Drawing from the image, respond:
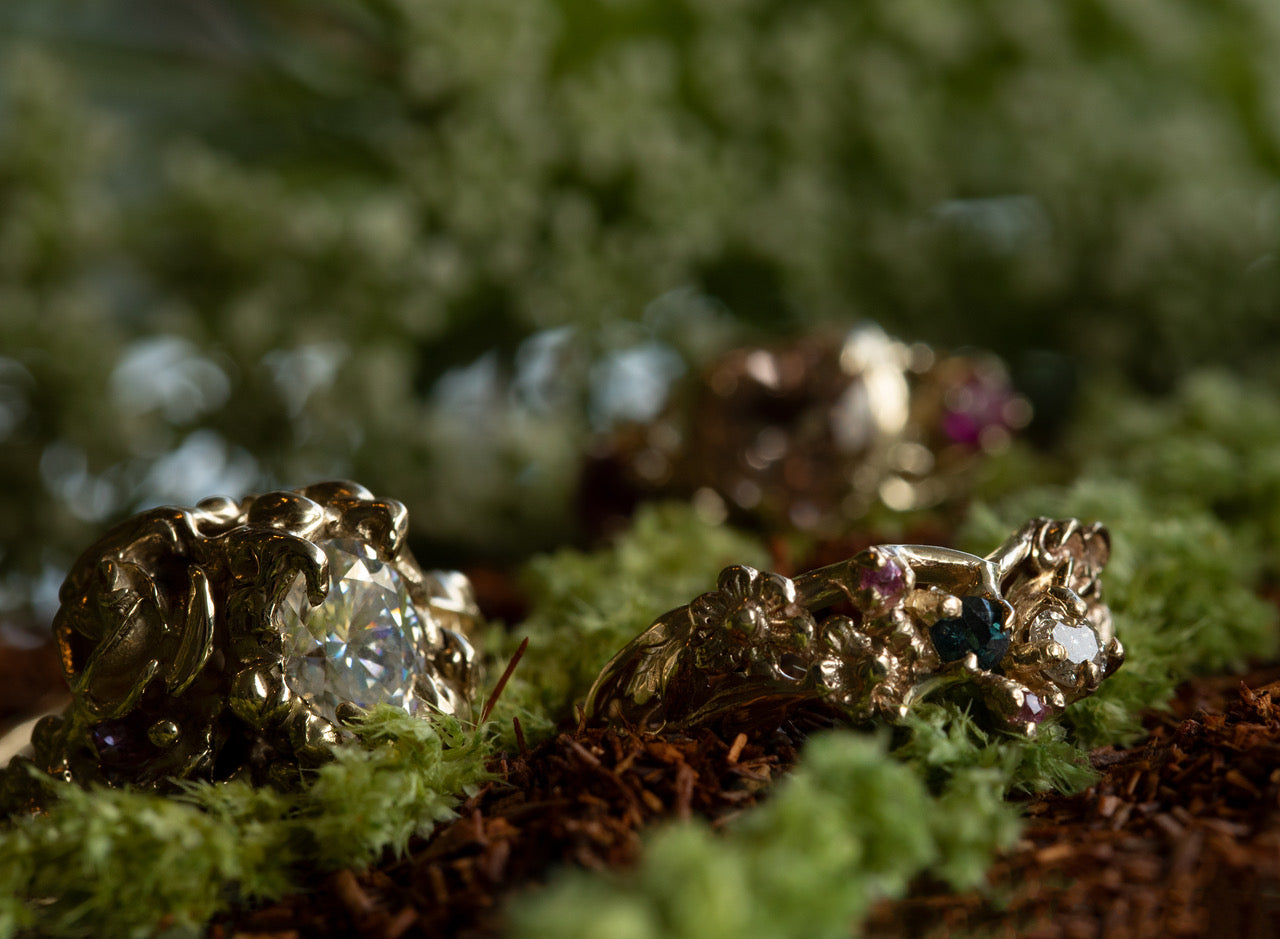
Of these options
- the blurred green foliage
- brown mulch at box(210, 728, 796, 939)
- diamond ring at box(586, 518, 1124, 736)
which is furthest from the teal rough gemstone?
the blurred green foliage

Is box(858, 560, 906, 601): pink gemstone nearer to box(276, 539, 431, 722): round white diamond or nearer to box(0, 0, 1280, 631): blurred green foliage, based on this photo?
box(276, 539, 431, 722): round white diamond

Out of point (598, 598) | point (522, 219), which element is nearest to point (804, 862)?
point (598, 598)

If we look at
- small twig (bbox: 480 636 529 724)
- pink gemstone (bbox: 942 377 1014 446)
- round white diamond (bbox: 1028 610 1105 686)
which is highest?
pink gemstone (bbox: 942 377 1014 446)

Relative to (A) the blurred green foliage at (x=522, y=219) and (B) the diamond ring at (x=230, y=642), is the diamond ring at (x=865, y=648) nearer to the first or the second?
(B) the diamond ring at (x=230, y=642)

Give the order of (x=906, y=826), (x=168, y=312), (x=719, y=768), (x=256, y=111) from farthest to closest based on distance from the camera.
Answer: (x=256, y=111), (x=168, y=312), (x=719, y=768), (x=906, y=826)

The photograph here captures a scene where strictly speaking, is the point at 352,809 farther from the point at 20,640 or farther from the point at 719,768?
the point at 20,640

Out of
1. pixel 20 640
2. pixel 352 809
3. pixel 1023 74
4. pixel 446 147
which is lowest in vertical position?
pixel 20 640

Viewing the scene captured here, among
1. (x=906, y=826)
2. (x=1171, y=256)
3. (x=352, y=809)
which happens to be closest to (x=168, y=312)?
(x=352, y=809)
